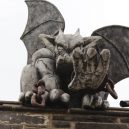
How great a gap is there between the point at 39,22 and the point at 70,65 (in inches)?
51.9

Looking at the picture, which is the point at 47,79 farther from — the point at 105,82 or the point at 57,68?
the point at 105,82

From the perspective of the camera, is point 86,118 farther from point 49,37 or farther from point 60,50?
point 49,37

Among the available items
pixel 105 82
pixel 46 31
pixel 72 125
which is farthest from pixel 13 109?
pixel 46 31

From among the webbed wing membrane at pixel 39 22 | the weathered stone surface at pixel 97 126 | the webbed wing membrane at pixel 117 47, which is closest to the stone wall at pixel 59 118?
the weathered stone surface at pixel 97 126

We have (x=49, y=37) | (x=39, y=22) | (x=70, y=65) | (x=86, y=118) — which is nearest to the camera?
(x=86, y=118)

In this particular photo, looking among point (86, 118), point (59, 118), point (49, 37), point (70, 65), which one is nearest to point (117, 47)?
point (49, 37)

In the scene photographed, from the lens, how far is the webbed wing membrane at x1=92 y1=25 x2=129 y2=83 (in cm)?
706

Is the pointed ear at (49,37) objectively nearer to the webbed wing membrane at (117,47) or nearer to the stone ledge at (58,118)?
the webbed wing membrane at (117,47)

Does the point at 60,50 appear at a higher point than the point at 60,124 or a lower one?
higher

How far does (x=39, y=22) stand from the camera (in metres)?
7.39

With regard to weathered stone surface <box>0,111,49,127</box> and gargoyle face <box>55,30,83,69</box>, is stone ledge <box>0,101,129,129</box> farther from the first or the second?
gargoyle face <box>55,30,83,69</box>

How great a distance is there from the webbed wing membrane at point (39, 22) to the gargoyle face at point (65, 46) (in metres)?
0.68

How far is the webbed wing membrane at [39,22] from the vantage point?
7219mm

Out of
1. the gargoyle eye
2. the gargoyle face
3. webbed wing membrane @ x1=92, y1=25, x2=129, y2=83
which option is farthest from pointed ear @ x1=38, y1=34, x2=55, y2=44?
webbed wing membrane @ x1=92, y1=25, x2=129, y2=83
